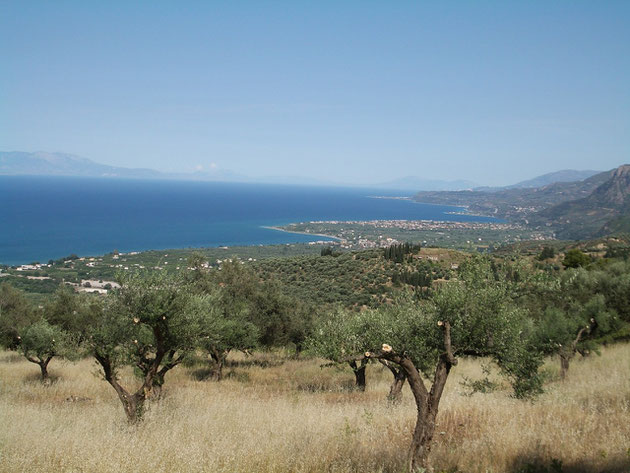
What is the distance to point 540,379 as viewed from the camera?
850 cm

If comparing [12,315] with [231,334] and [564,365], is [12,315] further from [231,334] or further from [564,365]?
[564,365]

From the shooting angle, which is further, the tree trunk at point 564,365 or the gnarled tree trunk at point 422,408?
the tree trunk at point 564,365

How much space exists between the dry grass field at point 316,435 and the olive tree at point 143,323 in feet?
2.82

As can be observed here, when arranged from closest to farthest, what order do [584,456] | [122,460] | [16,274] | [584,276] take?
[122,460] < [584,456] < [584,276] < [16,274]

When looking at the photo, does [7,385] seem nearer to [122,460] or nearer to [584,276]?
[122,460]

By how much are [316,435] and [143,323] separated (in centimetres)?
480

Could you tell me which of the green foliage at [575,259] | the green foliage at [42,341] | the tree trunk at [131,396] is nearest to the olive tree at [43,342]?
the green foliage at [42,341]

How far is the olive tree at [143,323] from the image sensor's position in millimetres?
9070

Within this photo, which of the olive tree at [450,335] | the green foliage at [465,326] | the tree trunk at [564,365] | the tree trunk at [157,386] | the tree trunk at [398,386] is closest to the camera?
the olive tree at [450,335]

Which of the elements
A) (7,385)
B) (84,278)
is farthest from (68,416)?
(84,278)

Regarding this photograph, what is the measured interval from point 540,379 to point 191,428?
7485 mm

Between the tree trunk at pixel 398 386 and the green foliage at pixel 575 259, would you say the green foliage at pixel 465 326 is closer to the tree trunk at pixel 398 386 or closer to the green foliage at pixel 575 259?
the tree trunk at pixel 398 386

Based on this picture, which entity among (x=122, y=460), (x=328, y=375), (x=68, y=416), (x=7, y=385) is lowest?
(x=328, y=375)

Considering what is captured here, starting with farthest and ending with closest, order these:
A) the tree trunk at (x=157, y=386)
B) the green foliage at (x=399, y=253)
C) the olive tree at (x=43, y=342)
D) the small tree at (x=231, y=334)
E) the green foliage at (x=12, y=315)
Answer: the green foliage at (x=399, y=253)
the green foliage at (x=12, y=315)
the small tree at (x=231, y=334)
the olive tree at (x=43, y=342)
the tree trunk at (x=157, y=386)
